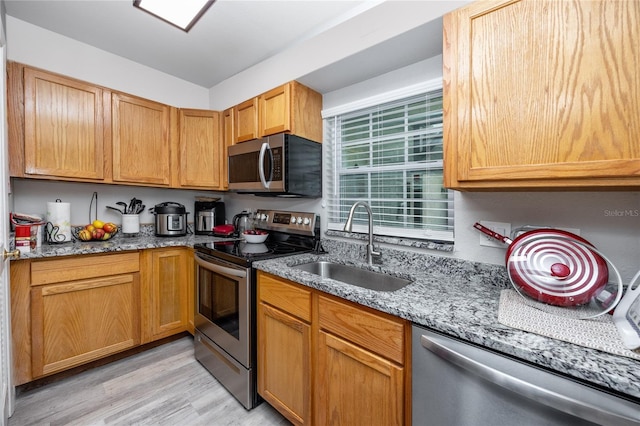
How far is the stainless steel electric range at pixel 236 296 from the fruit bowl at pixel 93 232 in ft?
2.59

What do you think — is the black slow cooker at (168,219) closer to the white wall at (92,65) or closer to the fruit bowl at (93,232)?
the fruit bowl at (93,232)

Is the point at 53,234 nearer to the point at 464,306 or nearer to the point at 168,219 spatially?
the point at 168,219

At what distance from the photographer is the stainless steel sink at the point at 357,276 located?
1466 mm

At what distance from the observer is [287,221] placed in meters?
2.20

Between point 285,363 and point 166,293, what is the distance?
1323mm

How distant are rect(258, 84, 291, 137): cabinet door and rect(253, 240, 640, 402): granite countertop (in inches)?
37.1

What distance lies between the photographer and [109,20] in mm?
1850

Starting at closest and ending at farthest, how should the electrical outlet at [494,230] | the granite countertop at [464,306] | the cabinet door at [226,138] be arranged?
the granite countertop at [464,306], the electrical outlet at [494,230], the cabinet door at [226,138]

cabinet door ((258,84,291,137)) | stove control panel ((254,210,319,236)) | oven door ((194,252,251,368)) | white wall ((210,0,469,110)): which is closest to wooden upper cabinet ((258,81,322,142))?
cabinet door ((258,84,291,137))

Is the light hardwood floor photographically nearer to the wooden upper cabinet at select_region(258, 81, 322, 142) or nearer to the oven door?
the oven door

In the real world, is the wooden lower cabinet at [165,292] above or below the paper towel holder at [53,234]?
below

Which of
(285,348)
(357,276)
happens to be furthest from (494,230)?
(285,348)

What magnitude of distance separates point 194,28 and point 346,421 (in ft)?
8.25

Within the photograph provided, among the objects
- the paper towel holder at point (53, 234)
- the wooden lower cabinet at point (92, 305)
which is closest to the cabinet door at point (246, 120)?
the wooden lower cabinet at point (92, 305)
